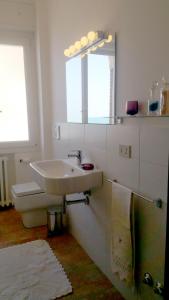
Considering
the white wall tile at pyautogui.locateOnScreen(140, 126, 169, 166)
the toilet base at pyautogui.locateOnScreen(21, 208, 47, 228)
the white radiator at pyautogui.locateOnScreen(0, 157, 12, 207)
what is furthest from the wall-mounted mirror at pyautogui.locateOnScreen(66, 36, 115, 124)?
the white radiator at pyautogui.locateOnScreen(0, 157, 12, 207)

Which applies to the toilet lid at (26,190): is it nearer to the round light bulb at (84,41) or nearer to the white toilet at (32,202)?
the white toilet at (32,202)

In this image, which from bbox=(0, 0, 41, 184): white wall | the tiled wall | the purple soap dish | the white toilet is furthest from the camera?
bbox=(0, 0, 41, 184): white wall

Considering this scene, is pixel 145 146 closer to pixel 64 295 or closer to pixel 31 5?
pixel 64 295

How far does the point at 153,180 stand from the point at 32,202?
170 cm

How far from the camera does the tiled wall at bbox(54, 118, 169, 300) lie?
1320 millimetres

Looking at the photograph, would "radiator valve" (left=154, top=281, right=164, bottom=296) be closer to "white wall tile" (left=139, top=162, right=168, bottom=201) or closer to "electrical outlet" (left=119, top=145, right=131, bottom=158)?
"white wall tile" (left=139, top=162, right=168, bottom=201)

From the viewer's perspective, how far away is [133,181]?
1.52 metres

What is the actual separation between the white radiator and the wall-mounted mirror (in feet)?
4.10

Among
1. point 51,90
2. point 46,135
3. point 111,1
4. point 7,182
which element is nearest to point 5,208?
point 7,182

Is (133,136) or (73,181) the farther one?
(73,181)

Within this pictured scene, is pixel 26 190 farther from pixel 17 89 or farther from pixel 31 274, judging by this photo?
pixel 17 89

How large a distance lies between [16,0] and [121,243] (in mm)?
2974

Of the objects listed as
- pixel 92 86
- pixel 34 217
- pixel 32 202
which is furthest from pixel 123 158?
pixel 34 217

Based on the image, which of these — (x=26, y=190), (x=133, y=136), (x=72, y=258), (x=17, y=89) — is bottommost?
(x=72, y=258)
